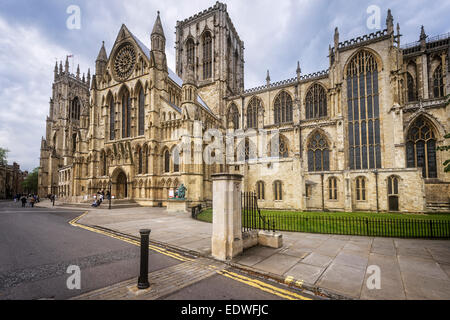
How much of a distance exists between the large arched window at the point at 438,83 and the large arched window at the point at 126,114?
40462mm

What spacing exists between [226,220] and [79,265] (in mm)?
3915

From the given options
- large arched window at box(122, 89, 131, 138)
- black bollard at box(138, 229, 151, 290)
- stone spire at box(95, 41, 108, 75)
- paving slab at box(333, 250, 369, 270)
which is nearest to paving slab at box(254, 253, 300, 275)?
paving slab at box(333, 250, 369, 270)

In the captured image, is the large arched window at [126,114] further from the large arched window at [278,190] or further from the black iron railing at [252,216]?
the black iron railing at [252,216]

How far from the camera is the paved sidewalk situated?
13.0 feet

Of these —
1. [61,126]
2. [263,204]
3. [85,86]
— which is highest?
[85,86]

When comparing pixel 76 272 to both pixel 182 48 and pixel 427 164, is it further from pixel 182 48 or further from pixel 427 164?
pixel 182 48

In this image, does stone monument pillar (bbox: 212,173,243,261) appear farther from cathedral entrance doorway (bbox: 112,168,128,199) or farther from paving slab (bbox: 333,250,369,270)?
cathedral entrance doorway (bbox: 112,168,128,199)

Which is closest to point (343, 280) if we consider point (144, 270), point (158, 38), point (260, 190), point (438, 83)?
point (144, 270)

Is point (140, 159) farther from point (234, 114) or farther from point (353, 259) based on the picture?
point (353, 259)

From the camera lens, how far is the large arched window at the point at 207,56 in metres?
39.2

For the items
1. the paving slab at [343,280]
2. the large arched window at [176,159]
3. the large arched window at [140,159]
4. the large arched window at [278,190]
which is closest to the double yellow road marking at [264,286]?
the paving slab at [343,280]
